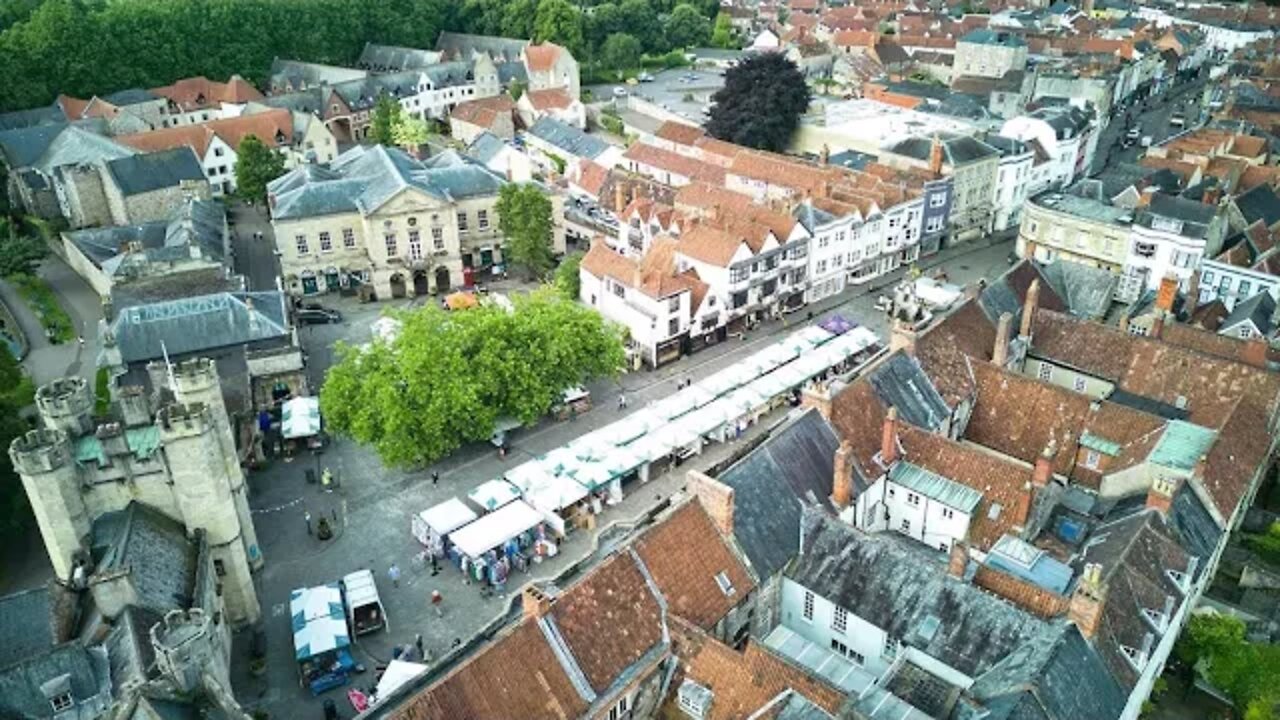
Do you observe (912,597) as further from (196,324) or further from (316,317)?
(316,317)

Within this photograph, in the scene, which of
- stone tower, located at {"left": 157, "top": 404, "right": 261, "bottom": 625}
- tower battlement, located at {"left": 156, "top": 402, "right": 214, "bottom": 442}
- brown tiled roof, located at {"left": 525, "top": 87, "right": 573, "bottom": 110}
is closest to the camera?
tower battlement, located at {"left": 156, "top": 402, "right": 214, "bottom": 442}

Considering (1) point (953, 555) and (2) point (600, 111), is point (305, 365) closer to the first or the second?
(1) point (953, 555)

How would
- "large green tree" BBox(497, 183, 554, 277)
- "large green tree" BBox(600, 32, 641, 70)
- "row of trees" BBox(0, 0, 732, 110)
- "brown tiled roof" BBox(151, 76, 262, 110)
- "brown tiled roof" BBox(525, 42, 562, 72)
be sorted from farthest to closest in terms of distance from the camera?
1. "large green tree" BBox(600, 32, 641, 70)
2. "brown tiled roof" BBox(525, 42, 562, 72)
3. "brown tiled roof" BBox(151, 76, 262, 110)
4. "row of trees" BBox(0, 0, 732, 110)
5. "large green tree" BBox(497, 183, 554, 277)

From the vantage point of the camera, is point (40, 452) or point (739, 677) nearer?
point (739, 677)

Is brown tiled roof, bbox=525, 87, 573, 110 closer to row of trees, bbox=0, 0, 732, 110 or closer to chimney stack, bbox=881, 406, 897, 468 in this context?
row of trees, bbox=0, 0, 732, 110

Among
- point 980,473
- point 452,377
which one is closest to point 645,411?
point 452,377

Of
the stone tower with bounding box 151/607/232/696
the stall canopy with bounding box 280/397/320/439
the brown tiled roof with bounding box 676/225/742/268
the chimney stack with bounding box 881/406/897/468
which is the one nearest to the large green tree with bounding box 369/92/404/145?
the brown tiled roof with bounding box 676/225/742/268
